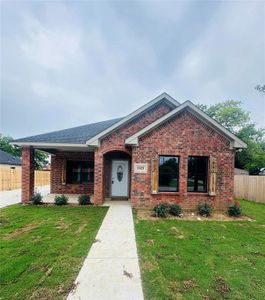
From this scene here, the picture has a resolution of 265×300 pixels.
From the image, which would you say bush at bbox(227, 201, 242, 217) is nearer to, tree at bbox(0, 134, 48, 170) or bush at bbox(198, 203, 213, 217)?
bush at bbox(198, 203, 213, 217)

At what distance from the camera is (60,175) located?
13.2 meters

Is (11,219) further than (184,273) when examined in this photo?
Yes

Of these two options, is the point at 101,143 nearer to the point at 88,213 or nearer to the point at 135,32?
the point at 88,213

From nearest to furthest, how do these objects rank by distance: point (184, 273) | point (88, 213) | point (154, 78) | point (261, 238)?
point (184, 273) → point (261, 238) → point (88, 213) → point (154, 78)

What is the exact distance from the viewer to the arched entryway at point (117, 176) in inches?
465

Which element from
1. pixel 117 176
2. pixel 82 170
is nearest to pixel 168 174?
pixel 117 176

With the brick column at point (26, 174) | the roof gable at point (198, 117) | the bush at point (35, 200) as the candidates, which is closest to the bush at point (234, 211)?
the roof gable at point (198, 117)

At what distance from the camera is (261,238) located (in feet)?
19.7

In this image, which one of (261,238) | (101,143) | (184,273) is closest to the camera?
(184,273)

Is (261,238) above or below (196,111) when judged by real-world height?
below

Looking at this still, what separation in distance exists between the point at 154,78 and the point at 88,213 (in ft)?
62.4

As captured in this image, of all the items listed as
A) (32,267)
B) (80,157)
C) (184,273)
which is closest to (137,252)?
(184,273)

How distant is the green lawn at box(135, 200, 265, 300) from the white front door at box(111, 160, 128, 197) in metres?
4.83

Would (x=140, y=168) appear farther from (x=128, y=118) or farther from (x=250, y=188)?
(x=250, y=188)
